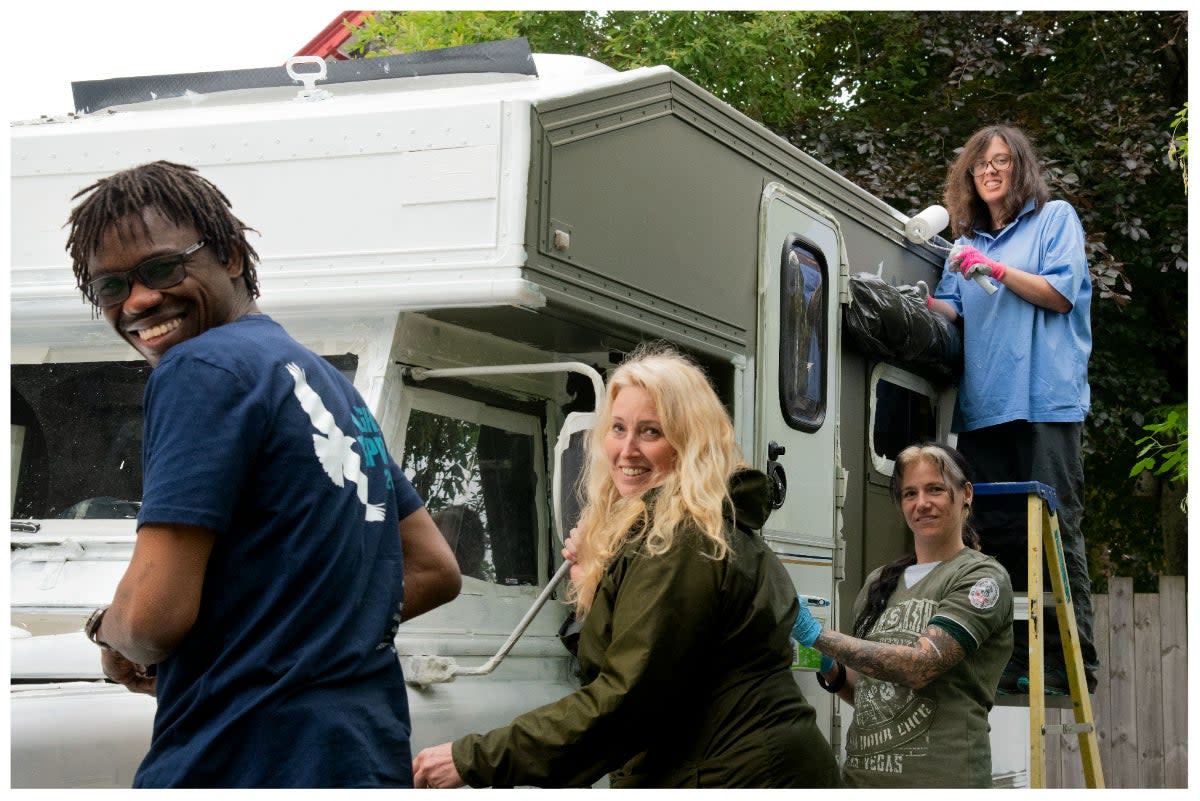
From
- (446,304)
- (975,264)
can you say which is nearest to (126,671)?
(446,304)

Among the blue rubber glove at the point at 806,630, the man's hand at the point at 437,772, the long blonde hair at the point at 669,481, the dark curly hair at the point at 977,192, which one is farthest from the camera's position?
the dark curly hair at the point at 977,192

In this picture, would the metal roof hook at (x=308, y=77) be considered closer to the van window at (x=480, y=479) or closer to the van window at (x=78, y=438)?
the van window at (x=78, y=438)

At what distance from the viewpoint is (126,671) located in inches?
92.0

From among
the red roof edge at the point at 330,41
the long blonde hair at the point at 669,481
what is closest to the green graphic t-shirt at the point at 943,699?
the long blonde hair at the point at 669,481

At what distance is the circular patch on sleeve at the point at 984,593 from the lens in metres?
4.18

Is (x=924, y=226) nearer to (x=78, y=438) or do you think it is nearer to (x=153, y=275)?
(x=78, y=438)

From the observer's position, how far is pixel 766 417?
4910 mm

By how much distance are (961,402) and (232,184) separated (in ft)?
11.7

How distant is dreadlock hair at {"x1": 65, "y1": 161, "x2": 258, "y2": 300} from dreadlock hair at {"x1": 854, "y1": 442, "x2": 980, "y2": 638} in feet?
9.09

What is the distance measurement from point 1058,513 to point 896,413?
2.58 ft

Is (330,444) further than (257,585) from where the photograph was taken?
Yes

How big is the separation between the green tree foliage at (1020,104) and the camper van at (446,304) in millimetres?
5514

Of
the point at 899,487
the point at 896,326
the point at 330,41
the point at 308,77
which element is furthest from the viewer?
the point at 330,41

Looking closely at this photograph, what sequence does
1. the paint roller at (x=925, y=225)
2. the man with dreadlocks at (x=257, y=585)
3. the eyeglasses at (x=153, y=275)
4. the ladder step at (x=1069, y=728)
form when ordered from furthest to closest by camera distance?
the paint roller at (x=925, y=225) < the ladder step at (x=1069, y=728) < the eyeglasses at (x=153, y=275) < the man with dreadlocks at (x=257, y=585)
